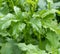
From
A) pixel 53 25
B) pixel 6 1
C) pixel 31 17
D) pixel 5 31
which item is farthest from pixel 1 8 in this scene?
pixel 53 25

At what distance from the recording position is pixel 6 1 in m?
1.58

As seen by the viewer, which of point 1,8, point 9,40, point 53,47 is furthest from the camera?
point 1,8

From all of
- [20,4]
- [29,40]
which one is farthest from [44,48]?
[20,4]

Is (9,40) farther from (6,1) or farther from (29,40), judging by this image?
(6,1)

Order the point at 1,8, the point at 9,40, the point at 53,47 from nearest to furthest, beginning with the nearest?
the point at 53,47 → the point at 9,40 → the point at 1,8

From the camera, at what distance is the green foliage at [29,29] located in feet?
4.42

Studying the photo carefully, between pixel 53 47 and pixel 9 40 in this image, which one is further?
pixel 9 40

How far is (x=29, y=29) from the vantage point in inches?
57.6

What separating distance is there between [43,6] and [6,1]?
0.30 m

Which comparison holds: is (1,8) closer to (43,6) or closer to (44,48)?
(43,6)

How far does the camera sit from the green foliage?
1.35 metres

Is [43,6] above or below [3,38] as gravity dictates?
above

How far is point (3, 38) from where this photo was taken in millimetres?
1569

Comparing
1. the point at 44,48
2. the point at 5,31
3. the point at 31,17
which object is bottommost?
the point at 44,48
